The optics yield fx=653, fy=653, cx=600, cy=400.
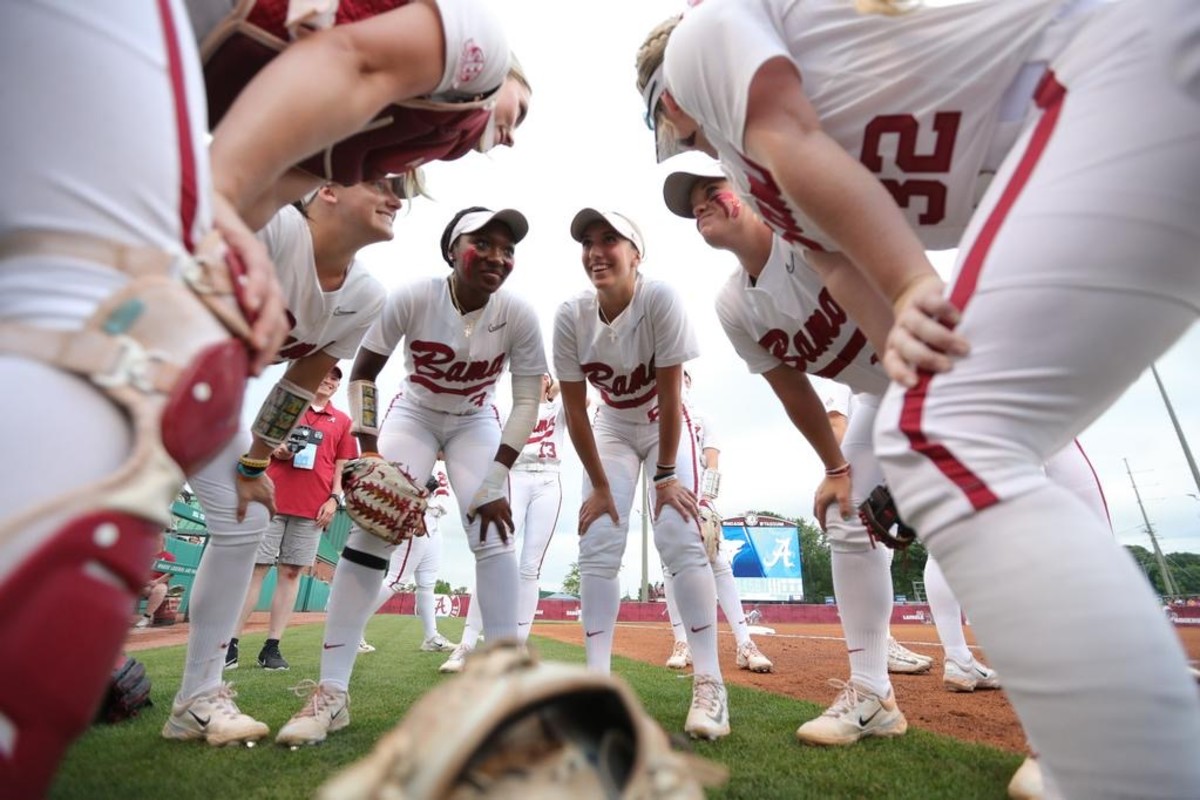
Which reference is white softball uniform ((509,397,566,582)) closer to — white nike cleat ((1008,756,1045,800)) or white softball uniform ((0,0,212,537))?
white nike cleat ((1008,756,1045,800))

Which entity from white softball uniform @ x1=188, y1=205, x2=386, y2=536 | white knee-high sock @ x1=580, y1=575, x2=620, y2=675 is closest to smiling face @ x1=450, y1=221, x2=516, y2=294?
white softball uniform @ x1=188, y1=205, x2=386, y2=536

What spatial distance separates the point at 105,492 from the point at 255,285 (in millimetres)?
356

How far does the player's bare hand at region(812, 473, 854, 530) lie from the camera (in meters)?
2.70

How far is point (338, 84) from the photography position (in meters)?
1.02

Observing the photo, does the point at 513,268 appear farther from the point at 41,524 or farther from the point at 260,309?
the point at 41,524

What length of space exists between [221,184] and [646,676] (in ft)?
17.2

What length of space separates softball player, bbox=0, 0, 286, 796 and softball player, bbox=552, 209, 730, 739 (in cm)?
280

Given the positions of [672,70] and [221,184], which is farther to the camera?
[672,70]

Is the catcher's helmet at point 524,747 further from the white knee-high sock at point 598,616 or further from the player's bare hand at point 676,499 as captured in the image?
the white knee-high sock at point 598,616

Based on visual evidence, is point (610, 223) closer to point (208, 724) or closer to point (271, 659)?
point (208, 724)

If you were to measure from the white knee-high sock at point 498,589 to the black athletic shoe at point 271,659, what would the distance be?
12.0ft

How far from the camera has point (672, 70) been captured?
1.44m

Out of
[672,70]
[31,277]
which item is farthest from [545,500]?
[31,277]

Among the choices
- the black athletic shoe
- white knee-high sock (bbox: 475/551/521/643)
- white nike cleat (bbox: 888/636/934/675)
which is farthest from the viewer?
the black athletic shoe
